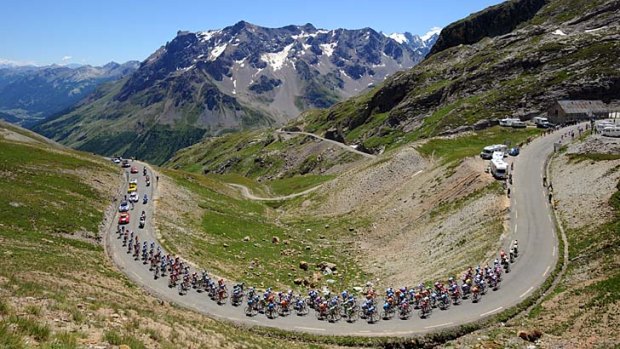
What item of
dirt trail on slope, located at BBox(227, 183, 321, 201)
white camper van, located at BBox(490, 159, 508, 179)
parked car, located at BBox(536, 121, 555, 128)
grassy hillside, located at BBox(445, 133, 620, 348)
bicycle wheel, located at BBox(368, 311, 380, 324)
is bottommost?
dirt trail on slope, located at BBox(227, 183, 321, 201)

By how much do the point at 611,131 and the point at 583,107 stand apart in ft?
155

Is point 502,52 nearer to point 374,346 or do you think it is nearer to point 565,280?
point 565,280

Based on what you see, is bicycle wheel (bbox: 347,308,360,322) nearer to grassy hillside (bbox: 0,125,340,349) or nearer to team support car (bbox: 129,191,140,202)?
grassy hillside (bbox: 0,125,340,349)

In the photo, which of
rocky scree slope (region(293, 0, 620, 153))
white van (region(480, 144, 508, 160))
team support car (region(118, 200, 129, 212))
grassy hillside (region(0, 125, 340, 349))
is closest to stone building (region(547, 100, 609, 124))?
rocky scree slope (region(293, 0, 620, 153))

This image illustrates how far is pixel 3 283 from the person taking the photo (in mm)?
27312

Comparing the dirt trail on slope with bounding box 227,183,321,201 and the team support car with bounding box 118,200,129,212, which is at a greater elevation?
the team support car with bounding box 118,200,129,212

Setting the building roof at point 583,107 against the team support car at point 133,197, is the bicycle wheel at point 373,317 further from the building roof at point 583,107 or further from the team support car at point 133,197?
the building roof at point 583,107

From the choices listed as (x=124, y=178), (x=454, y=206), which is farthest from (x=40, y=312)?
(x=124, y=178)

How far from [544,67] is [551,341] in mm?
149767

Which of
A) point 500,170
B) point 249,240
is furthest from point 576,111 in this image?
point 249,240

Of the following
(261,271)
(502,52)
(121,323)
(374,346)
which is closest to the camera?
(121,323)

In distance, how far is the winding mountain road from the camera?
36750mm

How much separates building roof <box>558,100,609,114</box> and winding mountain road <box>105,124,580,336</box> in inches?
2691

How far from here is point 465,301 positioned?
3972 cm
